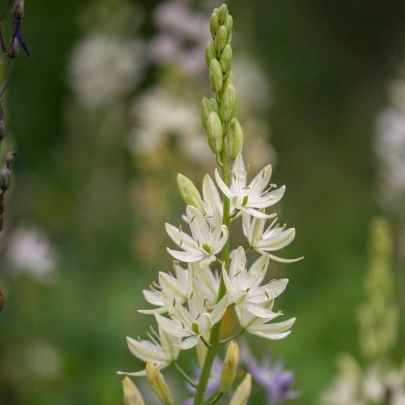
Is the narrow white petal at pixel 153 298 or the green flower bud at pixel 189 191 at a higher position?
the green flower bud at pixel 189 191

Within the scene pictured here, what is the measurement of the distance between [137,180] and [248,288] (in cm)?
391

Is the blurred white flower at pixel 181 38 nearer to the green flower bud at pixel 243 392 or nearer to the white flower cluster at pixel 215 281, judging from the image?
the white flower cluster at pixel 215 281

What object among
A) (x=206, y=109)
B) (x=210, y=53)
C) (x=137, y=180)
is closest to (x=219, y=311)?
(x=206, y=109)

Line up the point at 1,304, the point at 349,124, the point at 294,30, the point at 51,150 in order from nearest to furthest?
the point at 1,304
the point at 51,150
the point at 349,124
the point at 294,30

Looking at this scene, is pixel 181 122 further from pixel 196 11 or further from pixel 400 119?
pixel 400 119

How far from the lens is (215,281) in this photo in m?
1.46

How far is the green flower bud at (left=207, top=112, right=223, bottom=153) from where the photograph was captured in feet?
4.66

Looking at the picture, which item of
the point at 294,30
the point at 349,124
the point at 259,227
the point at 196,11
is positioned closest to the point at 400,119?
the point at 196,11

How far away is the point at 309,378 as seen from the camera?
4.43 meters

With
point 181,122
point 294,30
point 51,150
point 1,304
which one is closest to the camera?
point 1,304

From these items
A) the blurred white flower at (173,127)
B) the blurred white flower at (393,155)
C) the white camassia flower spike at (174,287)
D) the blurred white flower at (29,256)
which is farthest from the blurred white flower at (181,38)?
the white camassia flower spike at (174,287)

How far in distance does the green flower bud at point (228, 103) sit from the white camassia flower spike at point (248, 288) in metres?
0.26

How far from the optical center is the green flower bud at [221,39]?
4.72ft

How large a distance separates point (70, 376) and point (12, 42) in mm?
3192
